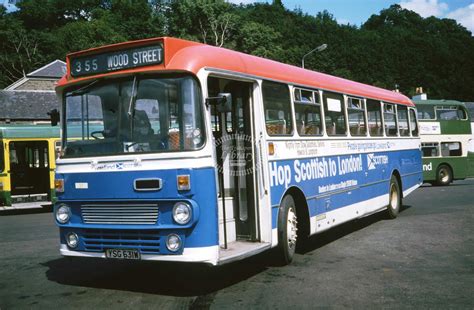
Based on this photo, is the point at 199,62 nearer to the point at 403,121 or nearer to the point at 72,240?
the point at 72,240

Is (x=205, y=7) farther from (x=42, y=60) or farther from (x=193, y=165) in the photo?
(x=193, y=165)

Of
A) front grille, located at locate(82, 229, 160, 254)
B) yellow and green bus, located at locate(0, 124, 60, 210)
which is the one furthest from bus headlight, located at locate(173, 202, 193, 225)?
yellow and green bus, located at locate(0, 124, 60, 210)

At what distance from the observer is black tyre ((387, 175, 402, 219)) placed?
13.1 meters

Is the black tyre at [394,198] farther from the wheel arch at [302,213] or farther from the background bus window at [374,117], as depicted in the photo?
the wheel arch at [302,213]

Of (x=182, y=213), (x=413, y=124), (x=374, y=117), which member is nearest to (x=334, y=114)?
(x=374, y=117)

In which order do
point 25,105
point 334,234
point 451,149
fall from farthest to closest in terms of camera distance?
point 25,105 → point 451,149 → point 334,234

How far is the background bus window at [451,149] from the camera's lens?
25062 mm

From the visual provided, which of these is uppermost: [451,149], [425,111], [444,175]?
[425,111]

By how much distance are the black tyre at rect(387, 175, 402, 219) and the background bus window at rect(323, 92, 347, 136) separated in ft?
11.2

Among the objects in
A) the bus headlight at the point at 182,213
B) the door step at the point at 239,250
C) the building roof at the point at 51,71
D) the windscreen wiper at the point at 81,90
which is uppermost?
the building roof at the point at 51,71

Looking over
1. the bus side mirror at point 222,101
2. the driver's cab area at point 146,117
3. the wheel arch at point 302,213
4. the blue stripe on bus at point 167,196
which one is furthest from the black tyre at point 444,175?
the driver's cab area at point 146,117

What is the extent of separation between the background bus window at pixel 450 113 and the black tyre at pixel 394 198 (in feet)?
41.3

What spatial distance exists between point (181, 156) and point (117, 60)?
148cm

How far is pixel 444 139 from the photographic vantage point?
2495cm
